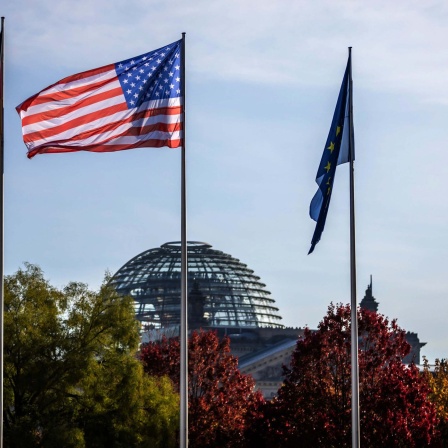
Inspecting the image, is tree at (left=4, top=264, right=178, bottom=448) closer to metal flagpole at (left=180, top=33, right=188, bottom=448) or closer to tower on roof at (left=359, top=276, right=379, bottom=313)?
metal flagpole at (left=180, top=33, right=188, bottom=448)

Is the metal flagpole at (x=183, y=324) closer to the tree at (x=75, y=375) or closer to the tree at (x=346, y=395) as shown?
the tree at (x=75, y=375)

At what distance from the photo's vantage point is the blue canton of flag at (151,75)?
3238 cm

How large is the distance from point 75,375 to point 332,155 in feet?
72.0

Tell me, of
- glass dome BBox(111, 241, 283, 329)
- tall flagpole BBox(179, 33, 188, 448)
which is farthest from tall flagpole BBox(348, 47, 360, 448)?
glass dome BBox(111, 241, 283, 329)

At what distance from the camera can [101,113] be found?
105 feet

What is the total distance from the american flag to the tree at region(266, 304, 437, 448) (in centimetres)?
2640

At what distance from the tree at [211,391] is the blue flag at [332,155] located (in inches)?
1214

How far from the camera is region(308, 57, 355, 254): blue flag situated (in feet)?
113

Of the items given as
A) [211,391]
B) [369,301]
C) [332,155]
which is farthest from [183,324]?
[369,301]

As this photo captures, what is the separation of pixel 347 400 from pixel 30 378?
12130mm

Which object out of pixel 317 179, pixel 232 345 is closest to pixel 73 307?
pixel 317 179

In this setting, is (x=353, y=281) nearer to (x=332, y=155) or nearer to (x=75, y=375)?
(x=332, y=155)

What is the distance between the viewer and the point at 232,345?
587 feet

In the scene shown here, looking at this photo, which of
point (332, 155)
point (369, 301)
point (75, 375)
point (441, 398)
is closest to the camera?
point (332, 155)
